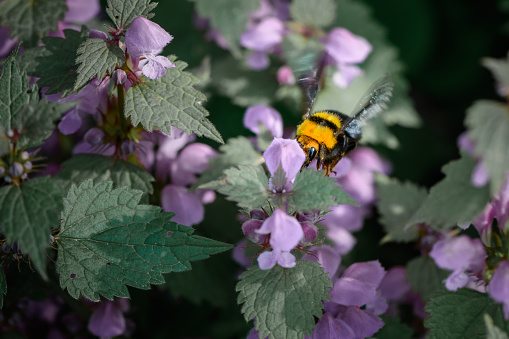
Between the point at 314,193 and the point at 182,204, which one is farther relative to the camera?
the point at 182,204

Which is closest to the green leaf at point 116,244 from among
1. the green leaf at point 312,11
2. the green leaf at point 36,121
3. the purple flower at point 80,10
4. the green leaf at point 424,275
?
the green leaf at point 36,121

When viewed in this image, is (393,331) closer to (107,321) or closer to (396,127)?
(107,321)

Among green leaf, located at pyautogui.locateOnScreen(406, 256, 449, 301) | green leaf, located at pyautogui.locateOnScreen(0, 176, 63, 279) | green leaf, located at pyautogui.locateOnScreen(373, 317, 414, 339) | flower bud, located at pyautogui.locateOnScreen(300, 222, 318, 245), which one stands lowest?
green leaf, located at pyautogui.locateOnScreen(373, 317, 414, 339)

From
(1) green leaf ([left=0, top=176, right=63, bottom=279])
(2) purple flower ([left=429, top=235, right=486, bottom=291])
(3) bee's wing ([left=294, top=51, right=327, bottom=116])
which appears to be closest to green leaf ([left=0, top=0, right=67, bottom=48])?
(1) green leaf ([left=0, top=176, right=63, bottom=279])

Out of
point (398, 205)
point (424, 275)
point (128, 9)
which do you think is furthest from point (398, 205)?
point (128, 9)

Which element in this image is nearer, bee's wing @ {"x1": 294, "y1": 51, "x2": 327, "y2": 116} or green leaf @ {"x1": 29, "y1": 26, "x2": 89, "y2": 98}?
green leaf @ {"x1": 29, "y1": 26, "x2": 89, "y2": 98}

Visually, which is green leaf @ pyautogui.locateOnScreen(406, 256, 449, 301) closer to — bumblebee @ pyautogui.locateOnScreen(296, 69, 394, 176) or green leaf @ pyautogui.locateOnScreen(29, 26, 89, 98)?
bumblebee @ pyautogui.locateOnScreen(296, 69, 394, 176)
